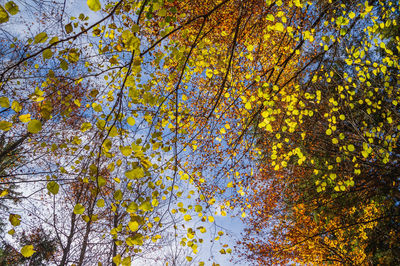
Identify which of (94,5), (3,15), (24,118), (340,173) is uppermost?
(340,173)

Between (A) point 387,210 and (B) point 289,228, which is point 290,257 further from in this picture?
(A) point 387,210

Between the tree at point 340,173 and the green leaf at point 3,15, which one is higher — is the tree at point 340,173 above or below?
above

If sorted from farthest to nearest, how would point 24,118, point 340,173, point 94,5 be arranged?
1. point 340,173
2. point 24,118
3. point 94,5

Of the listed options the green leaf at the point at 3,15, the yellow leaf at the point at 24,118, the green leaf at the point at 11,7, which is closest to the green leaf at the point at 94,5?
the green leaf at the point at 11,7

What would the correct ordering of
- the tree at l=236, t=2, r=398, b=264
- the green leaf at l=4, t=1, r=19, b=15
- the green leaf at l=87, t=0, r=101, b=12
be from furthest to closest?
the tree at l=236, t=2, r=398, b=264 → the green leaf at l=4, t=1, r=19, b=15 → the green leaf at l=87, t=0, r=101, b=12

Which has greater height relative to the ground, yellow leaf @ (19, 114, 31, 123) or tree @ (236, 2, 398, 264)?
tree @ (236, 2, 398, 264)

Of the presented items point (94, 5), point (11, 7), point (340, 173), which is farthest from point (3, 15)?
point (340, 173)

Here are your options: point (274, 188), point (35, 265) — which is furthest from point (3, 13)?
point (35, 265)

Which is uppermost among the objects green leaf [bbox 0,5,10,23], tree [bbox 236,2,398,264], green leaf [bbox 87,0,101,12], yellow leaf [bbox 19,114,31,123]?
tree [bbox 236,2,398,264]

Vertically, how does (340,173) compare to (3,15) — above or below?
above

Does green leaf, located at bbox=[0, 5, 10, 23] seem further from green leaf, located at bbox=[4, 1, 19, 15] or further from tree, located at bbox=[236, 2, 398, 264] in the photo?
tree, located at bbox=[236, 2, 398, 264]

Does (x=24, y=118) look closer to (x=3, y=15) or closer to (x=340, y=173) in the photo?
(x=3, y=15)

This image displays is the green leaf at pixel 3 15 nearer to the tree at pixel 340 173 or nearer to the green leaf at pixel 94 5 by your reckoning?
the green leaf at pixel 94 5

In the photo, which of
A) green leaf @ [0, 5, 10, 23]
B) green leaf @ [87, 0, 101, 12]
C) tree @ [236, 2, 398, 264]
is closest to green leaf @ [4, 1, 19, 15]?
green leaf @ [0, 5, 10, 23]
